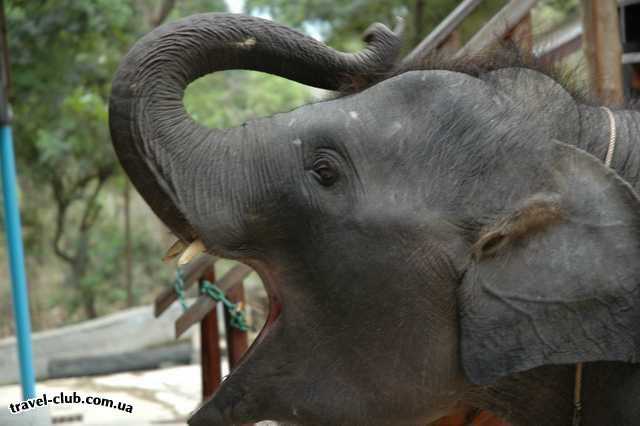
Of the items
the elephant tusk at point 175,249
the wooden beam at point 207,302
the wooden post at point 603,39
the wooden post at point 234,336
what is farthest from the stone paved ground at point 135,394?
the elephant tusk at point 175,249

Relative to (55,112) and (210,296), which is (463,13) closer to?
(210,296)

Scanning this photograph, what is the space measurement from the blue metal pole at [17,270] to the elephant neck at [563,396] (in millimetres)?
3718

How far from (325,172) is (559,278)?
0.48 meters

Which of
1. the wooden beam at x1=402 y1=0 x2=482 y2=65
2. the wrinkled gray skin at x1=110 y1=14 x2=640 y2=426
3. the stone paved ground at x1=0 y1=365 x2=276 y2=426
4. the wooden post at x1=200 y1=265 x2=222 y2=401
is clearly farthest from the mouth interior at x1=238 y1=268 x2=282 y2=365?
the stone paved ground at x1=0 y1=365 x2=276 y2=426

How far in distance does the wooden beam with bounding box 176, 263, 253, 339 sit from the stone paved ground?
8.91 feet

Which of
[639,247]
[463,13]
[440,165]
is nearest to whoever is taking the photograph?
[639,247]

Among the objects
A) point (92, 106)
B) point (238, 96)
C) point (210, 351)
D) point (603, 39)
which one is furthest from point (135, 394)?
point (238, 96)

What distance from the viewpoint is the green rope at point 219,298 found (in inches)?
148

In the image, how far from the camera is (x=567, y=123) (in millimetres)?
1833

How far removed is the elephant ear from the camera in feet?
5.39

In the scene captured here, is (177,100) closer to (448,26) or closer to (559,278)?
(559,278)

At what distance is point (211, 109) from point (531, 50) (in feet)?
37.2

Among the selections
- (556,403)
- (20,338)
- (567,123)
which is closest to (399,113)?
(567,123)

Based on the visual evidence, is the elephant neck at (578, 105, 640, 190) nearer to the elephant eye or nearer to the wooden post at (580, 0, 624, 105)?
the elephant eye
